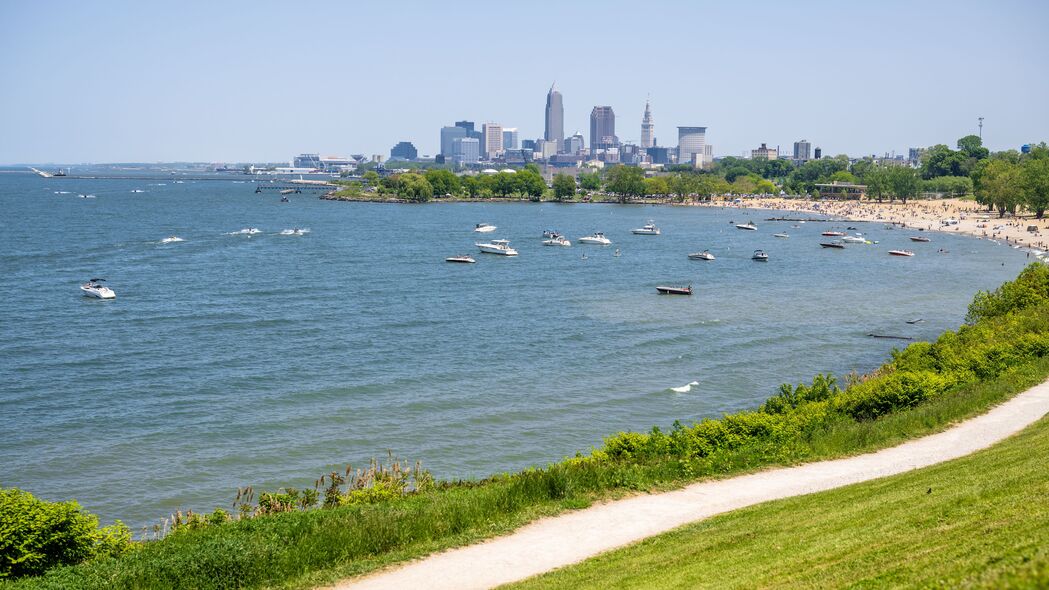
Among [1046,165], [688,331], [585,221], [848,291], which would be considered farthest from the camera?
[585,221]

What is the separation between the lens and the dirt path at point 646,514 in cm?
1922

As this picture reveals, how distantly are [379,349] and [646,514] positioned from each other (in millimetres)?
34511

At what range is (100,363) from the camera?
5094cm

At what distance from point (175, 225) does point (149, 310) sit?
8619cm

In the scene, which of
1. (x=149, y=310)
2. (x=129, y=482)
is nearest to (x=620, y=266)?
(x=149, y=310)

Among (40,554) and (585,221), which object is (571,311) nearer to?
(40,554)

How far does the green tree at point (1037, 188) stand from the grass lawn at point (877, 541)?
14895 cm

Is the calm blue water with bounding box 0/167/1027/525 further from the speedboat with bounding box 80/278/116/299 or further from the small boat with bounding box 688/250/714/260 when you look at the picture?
the small boat with bounding box 688/250/714/260

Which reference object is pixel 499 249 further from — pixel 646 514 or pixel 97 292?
pixel 646 514

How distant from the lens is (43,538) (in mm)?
18562

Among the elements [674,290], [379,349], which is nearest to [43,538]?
[379,349]

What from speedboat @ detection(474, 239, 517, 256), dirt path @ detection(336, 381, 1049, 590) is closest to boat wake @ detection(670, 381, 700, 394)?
dirt path @ detection(336, 381, 1049, 590)

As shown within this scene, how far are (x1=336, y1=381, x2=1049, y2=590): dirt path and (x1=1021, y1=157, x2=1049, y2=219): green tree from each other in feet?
459

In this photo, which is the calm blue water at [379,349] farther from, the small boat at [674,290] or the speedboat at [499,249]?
the speedboat at [499,249]
